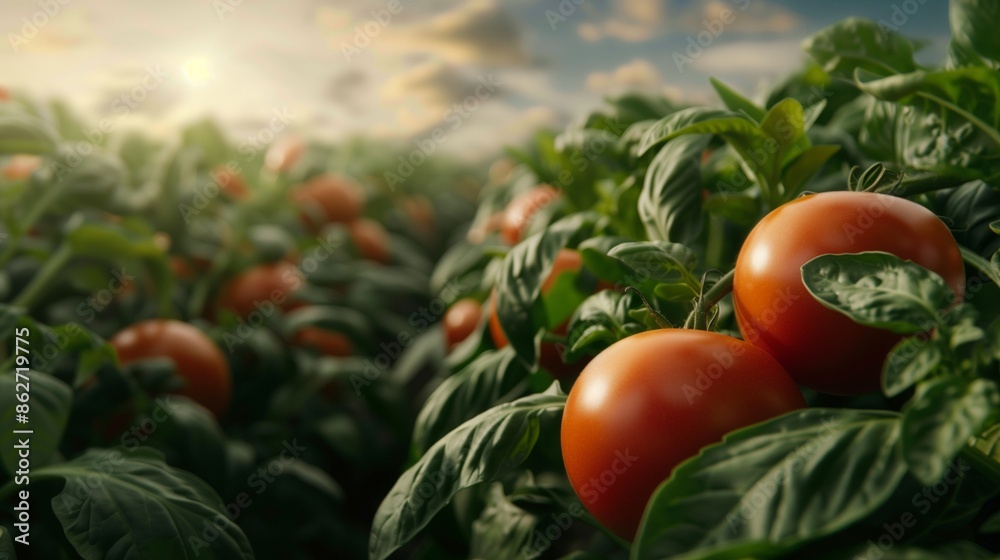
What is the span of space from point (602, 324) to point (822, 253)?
18 centimetres

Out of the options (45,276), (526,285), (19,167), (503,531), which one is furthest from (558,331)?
(19,167)

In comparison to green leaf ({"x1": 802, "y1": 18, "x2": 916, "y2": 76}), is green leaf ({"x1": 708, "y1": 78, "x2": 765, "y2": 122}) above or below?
below

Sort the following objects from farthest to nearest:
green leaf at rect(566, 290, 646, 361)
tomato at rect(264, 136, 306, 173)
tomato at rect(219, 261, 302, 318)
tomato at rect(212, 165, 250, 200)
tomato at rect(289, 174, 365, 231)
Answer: tomato at rect(264, 136, 306, 173)
tomato at rect(289, 174, 365, 231)
tomato at rect(212, 165, 250, 200)
tomato at rect(219, 261, 302, 318)
green leaf at rect(566, 290, 646, 361)

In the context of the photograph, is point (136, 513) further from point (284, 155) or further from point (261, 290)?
point (284, 155)

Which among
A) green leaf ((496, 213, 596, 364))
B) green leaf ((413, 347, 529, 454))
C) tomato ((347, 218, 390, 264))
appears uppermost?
green leaf ((496, 213, 596, 364))

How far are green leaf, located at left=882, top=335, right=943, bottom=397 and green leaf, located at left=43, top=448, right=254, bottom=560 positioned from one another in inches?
20.6

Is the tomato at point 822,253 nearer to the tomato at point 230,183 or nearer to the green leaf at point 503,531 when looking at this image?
the green leaf at point 503,531

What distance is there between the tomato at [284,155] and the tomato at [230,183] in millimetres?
146

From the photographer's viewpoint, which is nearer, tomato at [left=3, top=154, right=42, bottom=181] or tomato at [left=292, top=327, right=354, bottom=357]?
tomato at [left=3, top=154, right=42, bottom=181]

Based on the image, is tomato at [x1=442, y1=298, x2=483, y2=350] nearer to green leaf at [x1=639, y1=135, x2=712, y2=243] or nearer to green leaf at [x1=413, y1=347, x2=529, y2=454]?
green leaf at [x1=413, y1=347, x2=529, y2=454]

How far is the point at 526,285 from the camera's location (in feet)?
2.34

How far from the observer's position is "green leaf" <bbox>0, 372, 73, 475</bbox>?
2.18 feet

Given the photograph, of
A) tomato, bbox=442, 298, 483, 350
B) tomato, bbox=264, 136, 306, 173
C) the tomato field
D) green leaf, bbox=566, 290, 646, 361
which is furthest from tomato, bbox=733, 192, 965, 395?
tomato, bbox=264, 136, 306, 173

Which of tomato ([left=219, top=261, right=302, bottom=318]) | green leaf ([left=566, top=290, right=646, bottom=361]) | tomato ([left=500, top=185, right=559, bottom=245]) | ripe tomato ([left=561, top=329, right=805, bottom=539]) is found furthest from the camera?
tomato ([left=219, top=261, right=302, bottom=318])
